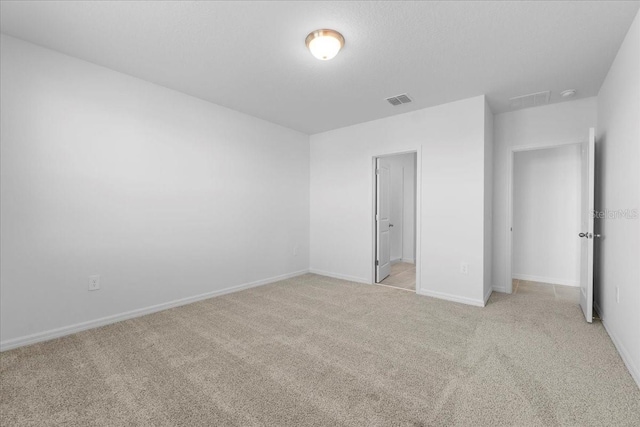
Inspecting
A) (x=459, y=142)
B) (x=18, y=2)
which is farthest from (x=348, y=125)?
(x=18, y=2)

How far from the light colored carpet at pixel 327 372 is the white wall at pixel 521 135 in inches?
43.3

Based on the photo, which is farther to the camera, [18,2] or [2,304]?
[2,304]

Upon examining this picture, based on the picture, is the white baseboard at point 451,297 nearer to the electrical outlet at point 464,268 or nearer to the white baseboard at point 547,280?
the electrical outlet at point 464,268

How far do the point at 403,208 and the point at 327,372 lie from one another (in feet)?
16.1

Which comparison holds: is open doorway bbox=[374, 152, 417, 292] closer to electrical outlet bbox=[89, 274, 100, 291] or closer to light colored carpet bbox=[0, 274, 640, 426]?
light colored carpet bbox=[0, 274, 640, 426]

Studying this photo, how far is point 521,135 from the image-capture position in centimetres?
383

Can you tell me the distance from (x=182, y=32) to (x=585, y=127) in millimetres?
4530

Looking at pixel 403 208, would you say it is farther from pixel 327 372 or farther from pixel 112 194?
pixel 112 194

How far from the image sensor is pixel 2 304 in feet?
7.37

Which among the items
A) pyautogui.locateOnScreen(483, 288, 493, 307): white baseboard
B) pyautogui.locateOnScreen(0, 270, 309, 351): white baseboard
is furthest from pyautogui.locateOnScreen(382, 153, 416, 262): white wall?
pyautogui.locateOnScreen(0, 270, 309, 351): white baseboard

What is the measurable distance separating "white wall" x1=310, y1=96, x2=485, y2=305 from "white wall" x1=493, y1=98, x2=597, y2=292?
0.89m

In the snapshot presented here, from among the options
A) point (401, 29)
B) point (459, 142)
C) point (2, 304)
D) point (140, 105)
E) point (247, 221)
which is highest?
point (401, 29)

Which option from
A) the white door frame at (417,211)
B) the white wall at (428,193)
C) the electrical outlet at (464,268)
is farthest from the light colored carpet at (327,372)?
the white door frame at (417,211)

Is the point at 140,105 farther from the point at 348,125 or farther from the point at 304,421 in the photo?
the point at 304,421
